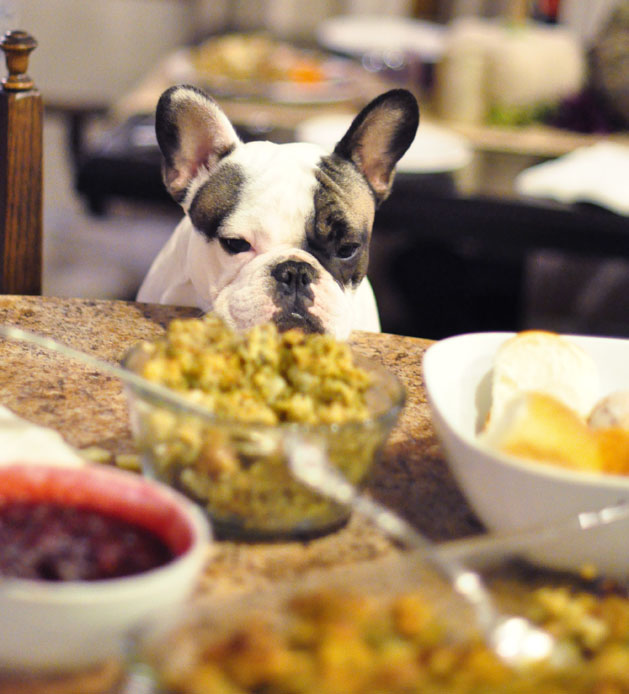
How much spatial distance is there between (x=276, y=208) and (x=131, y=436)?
1.39 feet

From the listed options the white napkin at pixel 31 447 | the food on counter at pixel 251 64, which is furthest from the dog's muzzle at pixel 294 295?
the food on counter at pixel 251 64

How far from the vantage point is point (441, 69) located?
3100 millimetres

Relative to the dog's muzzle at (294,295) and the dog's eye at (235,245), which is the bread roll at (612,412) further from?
the dog's eye at (235,245)

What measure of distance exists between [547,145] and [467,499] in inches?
89.8

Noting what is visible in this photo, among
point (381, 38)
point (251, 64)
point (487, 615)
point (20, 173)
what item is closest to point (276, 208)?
point (20, 173)

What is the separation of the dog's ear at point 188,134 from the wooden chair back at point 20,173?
0.18 metres

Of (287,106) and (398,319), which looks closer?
(287,106)

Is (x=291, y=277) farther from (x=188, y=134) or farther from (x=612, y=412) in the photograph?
(x=612, y=412)

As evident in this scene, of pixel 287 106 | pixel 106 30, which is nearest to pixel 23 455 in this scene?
pixel 287 106

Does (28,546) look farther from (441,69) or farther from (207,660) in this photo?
(441,69)

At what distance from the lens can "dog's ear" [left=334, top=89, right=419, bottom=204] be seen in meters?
1.22

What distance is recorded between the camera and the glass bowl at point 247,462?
26.5 inches

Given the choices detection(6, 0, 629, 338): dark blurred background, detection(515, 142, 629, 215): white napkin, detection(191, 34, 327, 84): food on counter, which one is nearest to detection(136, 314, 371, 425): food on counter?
detection(6, 0, 629, 338): dark blurred background

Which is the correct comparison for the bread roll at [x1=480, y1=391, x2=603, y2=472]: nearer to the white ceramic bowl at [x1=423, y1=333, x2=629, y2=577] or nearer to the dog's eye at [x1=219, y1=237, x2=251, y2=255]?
the white ceramic bowl at [x1=423, y1=333, x2=629, y2=577]
